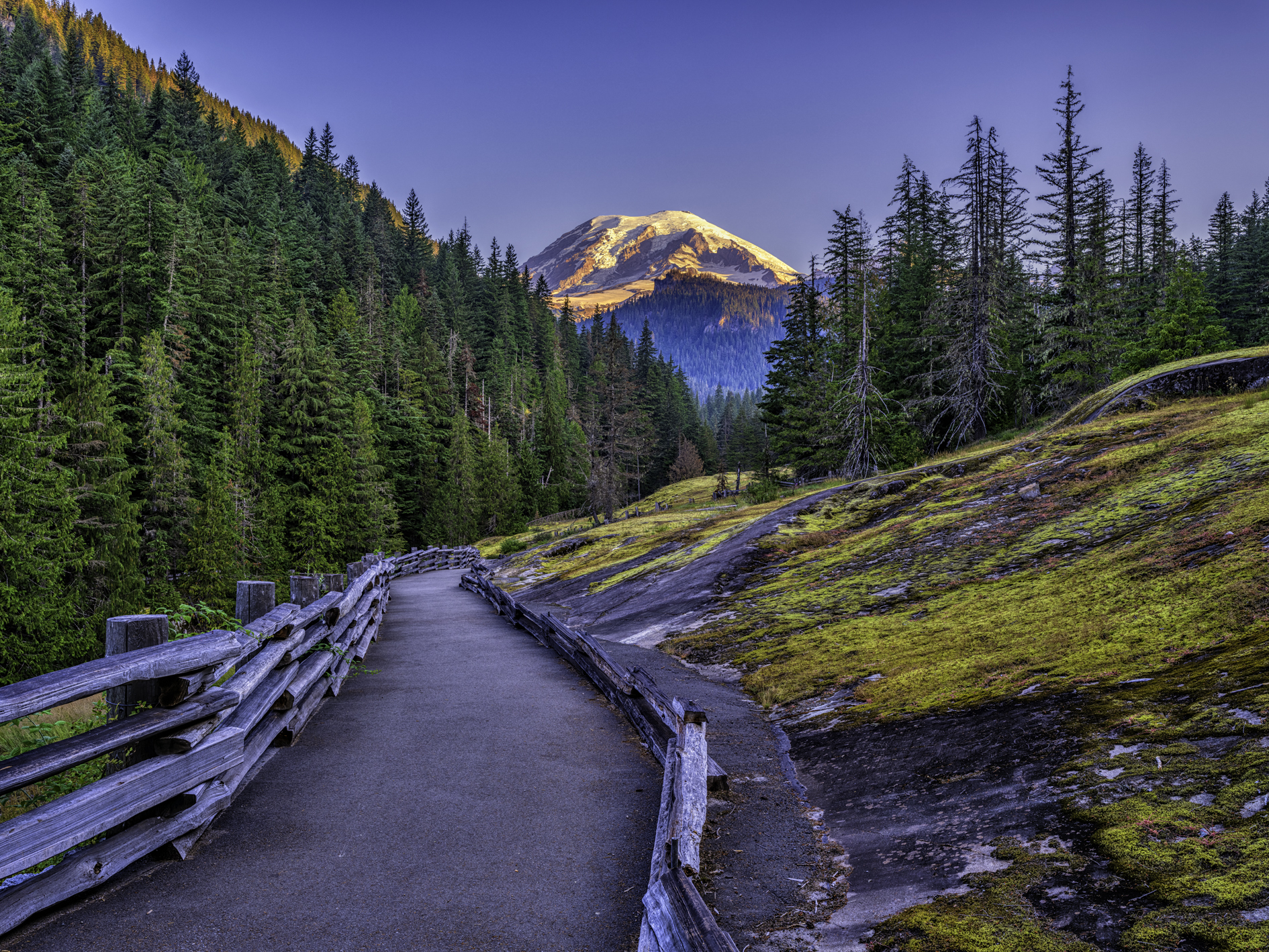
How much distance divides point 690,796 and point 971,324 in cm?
3610

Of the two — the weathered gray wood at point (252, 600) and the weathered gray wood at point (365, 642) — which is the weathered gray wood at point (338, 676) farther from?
the weathered gray wood at point (252, 600)

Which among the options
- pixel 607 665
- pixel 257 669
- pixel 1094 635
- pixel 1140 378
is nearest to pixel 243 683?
pixel 257 669

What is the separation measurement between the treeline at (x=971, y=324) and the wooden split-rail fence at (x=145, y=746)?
30599 mm

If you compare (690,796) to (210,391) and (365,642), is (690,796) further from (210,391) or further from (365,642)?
(210,391)

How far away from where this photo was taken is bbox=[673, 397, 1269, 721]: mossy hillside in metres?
5.79

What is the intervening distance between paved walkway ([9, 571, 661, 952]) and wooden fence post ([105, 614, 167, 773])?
2.14 feet

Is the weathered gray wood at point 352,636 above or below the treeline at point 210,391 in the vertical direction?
below

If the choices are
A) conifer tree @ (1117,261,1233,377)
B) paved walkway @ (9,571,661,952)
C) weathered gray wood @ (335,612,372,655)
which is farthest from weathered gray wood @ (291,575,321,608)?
conifer tree @ (1117,261,1233,377)

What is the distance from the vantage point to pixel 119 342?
146 feet

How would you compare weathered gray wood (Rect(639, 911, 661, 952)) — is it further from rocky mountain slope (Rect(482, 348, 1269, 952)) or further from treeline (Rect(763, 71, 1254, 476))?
treeline (Rect(763, 71, 1254, 476))

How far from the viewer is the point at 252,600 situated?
19.2ft

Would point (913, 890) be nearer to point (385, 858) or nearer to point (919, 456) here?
point (385, 858)

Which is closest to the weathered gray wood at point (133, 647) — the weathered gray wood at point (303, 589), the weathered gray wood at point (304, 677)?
the weathered gray wood at point (304, 677)

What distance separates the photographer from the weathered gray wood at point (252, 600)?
5832 millimetres
